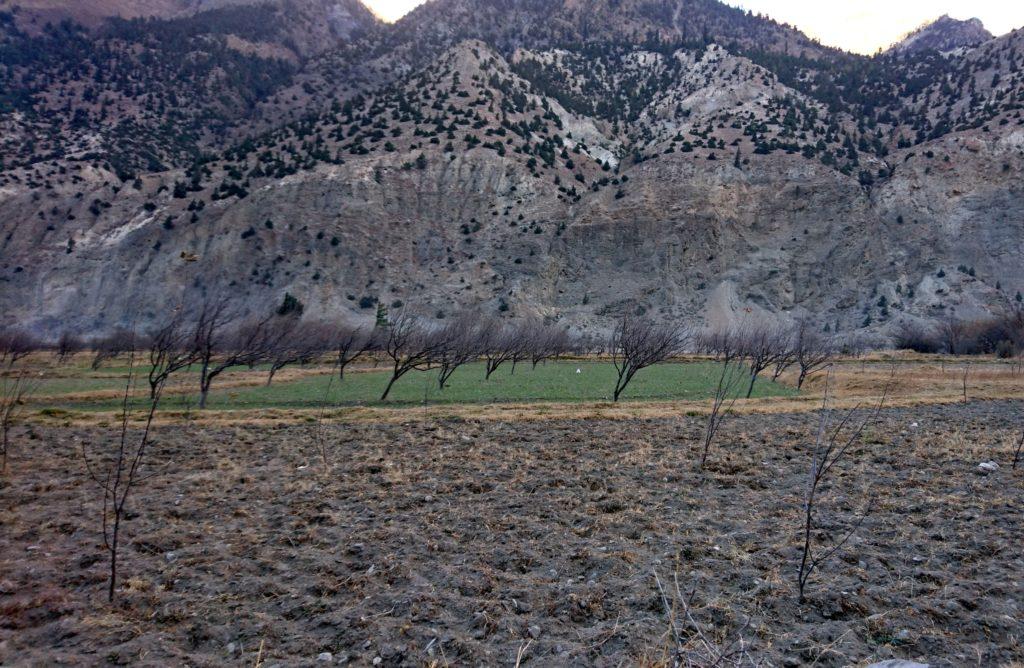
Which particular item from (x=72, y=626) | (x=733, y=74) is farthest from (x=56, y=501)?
(x=733, y=74)

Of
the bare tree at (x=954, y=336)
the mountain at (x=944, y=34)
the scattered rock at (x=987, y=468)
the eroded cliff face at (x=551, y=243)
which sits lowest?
the scattered rock at (x=987, y=468)

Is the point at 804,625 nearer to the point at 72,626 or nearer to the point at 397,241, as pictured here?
the point at 72,626

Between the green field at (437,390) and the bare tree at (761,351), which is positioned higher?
the bare tree at (761,351)

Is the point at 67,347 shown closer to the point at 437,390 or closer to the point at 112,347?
the point at 112,347

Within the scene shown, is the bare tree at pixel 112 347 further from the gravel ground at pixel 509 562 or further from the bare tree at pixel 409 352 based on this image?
the gravel ground at pixel 509 562

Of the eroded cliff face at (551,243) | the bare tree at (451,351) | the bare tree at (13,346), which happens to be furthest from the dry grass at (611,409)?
the eroded cliff face at (551,243)

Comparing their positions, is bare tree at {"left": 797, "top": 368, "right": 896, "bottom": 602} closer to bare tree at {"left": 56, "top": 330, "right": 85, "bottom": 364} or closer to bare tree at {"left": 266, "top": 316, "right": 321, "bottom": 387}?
bare tree at {"left": 266, "top": 316, "right": 321, "bottom": 387}

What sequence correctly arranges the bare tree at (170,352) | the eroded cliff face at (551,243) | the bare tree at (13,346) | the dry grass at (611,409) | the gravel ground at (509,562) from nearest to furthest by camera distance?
the gravel ground at (509,562), the dry grass at (611,409), the bare tree at (170,352), the bare tree at (13,346), the eroded cliff face at (551,243)

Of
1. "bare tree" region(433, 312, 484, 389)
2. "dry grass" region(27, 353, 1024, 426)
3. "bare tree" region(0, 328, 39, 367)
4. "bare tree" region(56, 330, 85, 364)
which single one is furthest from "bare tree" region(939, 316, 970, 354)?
"bare tree" region(56, 330, 85, 364)
